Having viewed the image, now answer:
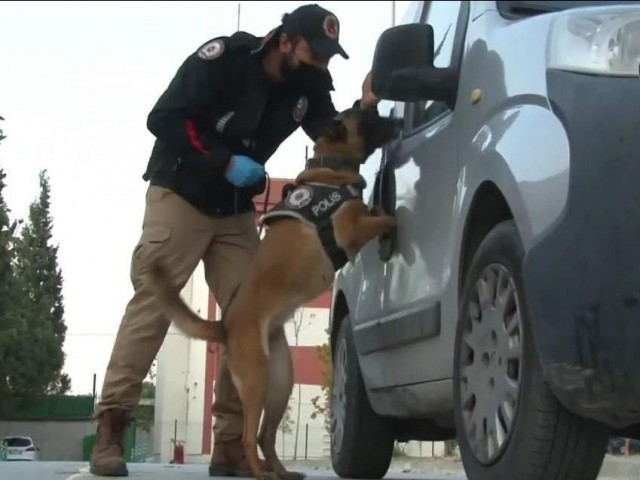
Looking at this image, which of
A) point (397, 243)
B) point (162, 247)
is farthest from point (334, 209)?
point (162, 247)

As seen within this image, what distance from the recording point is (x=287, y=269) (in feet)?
14.6

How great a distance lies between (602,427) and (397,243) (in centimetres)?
149

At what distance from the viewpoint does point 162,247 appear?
15.2 ft

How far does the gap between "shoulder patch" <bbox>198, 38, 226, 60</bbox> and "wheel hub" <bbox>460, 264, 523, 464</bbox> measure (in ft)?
6.12

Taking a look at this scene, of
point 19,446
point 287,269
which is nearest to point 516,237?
point 287,269

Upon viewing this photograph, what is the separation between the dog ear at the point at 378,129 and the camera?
4691mm

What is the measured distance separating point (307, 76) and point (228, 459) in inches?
68.9

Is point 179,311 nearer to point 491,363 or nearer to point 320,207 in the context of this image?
point 320,207

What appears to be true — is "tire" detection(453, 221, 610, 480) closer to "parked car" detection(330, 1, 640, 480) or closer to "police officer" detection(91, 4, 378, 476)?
"parked car" detection(330, 1, 640, 480)

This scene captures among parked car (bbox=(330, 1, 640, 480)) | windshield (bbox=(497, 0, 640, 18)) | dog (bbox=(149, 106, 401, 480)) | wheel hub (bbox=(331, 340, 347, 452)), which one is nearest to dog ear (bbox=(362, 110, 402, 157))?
dog (bbox=(149, 106, 401, 480))

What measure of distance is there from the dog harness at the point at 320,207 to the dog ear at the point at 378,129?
24 centimetres

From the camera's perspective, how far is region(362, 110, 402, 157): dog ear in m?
4.69

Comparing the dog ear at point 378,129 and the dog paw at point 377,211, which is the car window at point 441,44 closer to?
the dog ear at point 378,129

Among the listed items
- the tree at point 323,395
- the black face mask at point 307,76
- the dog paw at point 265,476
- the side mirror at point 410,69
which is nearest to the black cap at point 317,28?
the black face mask at point 307,76
